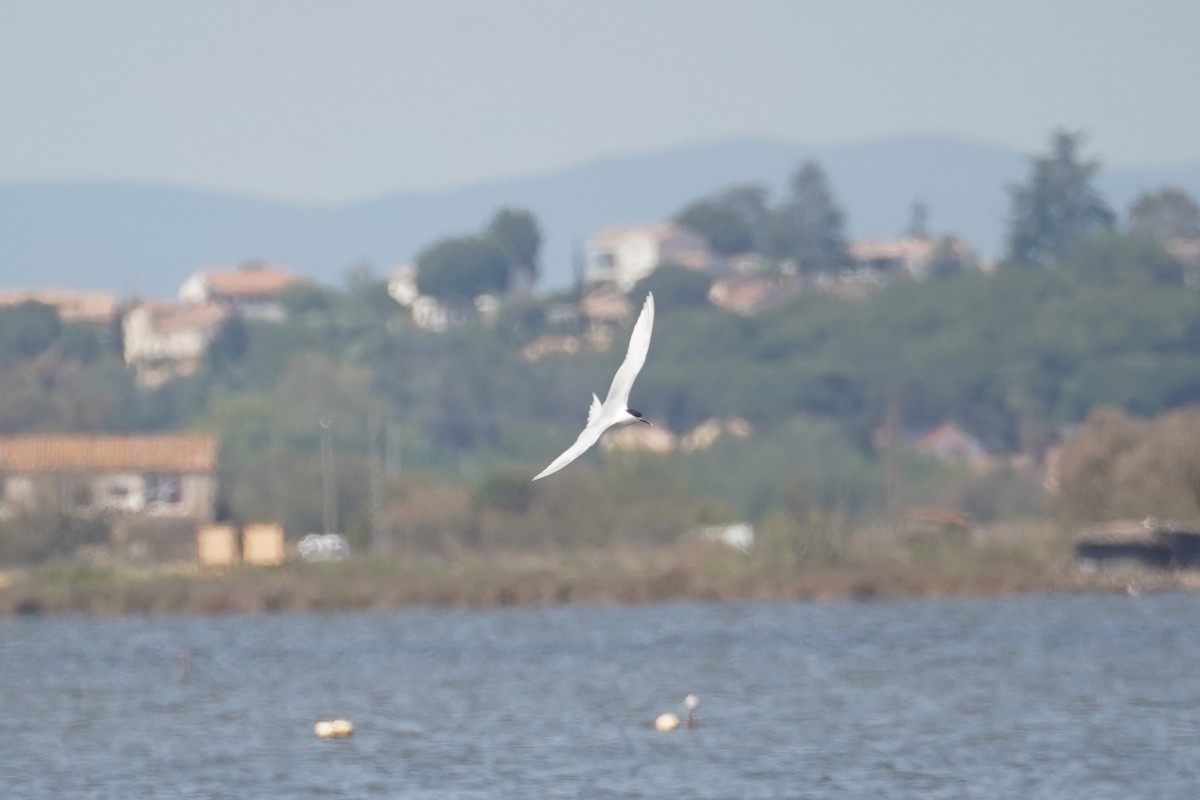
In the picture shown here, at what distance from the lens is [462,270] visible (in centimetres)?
19125

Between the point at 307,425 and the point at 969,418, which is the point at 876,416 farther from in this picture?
the point at 307,425

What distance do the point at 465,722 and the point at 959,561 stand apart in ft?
109

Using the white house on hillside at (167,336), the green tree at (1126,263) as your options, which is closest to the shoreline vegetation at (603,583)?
the green tree at (1126,263)

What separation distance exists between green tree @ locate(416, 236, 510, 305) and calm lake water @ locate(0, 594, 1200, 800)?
129 m

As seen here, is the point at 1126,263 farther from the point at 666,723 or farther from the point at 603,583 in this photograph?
the point at 666,723

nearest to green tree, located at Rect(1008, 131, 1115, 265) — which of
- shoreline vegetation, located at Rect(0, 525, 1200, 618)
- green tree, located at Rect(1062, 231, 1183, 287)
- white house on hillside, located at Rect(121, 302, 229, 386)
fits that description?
Answer: green tree, located at Rect(1062, 231, 1183, 287)

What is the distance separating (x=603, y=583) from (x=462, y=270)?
12585 centimetres

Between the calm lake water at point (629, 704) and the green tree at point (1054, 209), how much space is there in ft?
429

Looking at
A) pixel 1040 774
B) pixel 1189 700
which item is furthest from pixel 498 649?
pixel 1040 774

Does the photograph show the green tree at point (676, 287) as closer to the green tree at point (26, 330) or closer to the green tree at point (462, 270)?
the green tree at point (462, 270)

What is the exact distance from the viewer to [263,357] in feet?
530

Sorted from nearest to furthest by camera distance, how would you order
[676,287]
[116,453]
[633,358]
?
[633,358]
[116,453]
[676,287]

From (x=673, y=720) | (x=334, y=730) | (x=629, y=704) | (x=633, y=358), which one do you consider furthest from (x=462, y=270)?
(x=633, y=358)

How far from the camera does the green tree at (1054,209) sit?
191 metres
